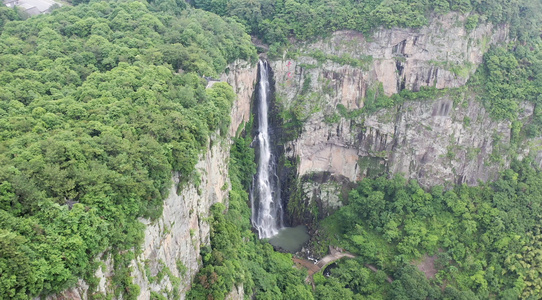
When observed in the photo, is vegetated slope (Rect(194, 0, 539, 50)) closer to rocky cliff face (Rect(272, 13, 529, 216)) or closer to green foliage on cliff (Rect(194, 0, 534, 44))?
green foliage on cliff (Rect(194, 0, 534, 44))

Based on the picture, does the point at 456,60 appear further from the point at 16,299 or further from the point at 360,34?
the point at 16,299

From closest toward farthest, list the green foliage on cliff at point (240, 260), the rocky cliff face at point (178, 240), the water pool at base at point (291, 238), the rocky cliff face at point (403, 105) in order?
the rocky cliff face at point (178, 240) → the green foliage on cliff at point (240, 260) → the water pool at base at point (291, 238) → the rocky cliff face at point (403, 105)

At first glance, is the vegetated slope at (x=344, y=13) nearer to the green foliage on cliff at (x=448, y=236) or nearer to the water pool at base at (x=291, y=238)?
the green foliage on cliff at (x=448, y=236)

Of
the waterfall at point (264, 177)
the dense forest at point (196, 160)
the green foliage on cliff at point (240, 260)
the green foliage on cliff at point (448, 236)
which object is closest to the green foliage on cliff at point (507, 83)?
the dense forest at point (196, 160)

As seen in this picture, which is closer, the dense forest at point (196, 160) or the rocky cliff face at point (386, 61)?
the dense forest at point (196, 160)

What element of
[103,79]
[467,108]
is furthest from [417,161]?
[103,79]

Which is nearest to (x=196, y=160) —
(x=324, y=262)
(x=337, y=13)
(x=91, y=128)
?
(x=91, y=128)

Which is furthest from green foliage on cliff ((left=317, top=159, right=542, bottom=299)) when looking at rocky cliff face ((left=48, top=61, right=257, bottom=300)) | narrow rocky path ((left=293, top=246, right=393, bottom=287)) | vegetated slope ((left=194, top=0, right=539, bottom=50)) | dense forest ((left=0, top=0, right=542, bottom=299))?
rocky cliff face ((left=48, top=61, right=257, bottom=300))
